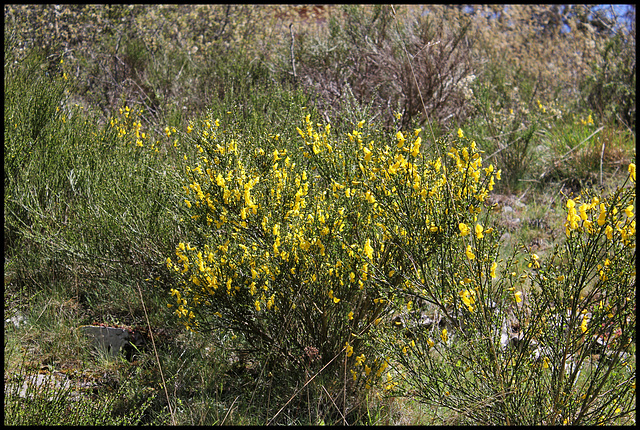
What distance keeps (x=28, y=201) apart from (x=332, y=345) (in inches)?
86.3

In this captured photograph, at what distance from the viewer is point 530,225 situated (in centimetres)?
434

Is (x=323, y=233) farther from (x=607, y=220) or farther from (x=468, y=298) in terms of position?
(x=607, y=220)

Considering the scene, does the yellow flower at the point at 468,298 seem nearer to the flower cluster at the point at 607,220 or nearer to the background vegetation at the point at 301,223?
the background vegetation at the point at 301,223

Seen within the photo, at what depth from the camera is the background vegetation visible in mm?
2043

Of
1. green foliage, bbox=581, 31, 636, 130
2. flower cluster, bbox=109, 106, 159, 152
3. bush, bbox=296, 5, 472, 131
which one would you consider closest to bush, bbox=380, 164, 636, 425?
flower cluster, bbox=109, 106, 159, 152

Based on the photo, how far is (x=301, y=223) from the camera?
2281 mm

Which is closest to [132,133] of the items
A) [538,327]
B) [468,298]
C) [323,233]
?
[323,233]

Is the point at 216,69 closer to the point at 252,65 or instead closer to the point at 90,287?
the point at 252,65

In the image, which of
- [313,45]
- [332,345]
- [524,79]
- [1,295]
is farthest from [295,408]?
[524,79]

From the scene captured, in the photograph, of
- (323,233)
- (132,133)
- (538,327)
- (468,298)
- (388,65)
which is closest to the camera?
(468,298)

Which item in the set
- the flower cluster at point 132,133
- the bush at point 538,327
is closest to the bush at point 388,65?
the flower cluster at point 132,133

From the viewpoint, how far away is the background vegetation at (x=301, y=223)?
6.70 feet

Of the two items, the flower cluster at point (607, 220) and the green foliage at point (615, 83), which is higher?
the flower cluster at point (607, 220)

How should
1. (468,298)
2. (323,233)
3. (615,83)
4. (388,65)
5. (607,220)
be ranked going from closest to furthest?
(607,220)
(468,298)
(323,233)
(388,65)
(615,83)
